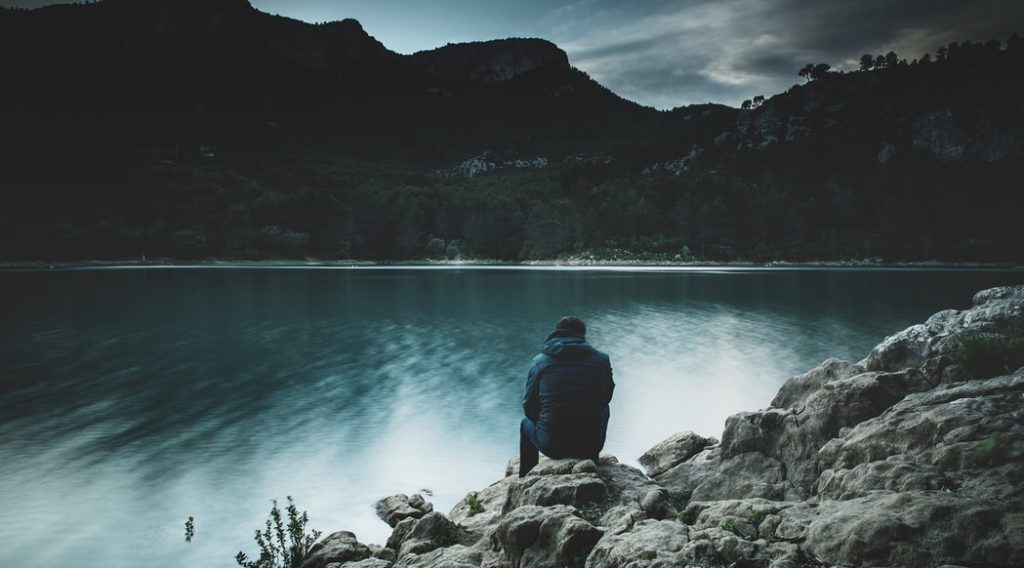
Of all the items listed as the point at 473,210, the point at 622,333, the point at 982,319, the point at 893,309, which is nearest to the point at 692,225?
the point at 473,210

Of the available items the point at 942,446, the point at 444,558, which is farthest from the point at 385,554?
the point at 942,446

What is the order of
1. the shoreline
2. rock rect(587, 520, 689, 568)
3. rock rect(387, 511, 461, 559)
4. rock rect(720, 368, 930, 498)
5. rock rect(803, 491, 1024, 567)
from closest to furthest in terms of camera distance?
Result: rock rect(803, 491, 1024, 567), rock rect(587, 520, 689, 568), rock rect(387, 511, 461, 559), rock rect(720, 368, 930, 498), the shoreline

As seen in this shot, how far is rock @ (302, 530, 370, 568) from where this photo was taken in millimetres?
8219

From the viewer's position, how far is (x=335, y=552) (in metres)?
8.28

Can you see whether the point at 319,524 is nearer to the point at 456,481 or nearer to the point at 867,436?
the point at 456,481

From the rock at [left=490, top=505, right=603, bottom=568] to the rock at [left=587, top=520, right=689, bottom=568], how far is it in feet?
0.84

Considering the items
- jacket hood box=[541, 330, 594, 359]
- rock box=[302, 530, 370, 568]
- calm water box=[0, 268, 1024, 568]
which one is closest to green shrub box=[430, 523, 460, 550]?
rock box=[302, 530, 370, 568]

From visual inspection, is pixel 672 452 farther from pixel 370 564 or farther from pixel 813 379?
pixel 370 564

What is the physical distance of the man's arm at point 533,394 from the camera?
9023 millimetres

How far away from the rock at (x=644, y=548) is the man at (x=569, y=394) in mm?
2501

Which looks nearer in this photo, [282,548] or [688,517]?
[688,517]

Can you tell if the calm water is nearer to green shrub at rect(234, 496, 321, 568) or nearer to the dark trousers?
green shrub at rect(234, 496, 321, 568)

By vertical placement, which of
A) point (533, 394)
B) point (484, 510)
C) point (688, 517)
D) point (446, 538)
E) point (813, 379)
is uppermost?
point (533, 394)

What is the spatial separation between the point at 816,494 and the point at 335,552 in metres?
6.94
